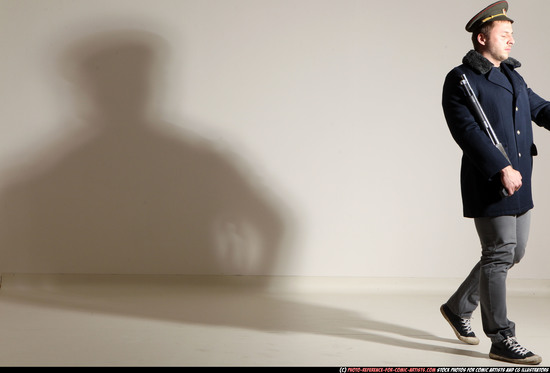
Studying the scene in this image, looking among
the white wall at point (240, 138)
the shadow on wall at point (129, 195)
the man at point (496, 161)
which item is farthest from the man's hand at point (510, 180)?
the shadow on wall at point (129, 195)

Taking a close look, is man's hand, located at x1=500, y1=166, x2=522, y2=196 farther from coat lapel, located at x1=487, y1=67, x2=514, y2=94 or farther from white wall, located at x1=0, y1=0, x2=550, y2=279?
white wall, located at x1=0, y1=0, x2=550, y2=279

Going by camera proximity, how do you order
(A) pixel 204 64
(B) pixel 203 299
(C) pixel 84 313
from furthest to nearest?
(A) pixel 204 64 < (B) pixel 203 299 < (C) pixel 84 313

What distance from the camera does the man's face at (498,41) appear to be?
2.53 m

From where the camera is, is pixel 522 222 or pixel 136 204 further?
pixel 136 204

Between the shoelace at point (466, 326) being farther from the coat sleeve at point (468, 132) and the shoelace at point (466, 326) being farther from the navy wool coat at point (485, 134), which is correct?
the coat sleeve at point (468, 132)

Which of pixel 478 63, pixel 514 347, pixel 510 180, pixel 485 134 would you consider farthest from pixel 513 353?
pixel 478 63

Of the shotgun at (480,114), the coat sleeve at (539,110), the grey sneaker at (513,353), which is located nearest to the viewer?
the grey sneaker at (513,353)

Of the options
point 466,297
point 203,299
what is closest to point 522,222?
point 466,297

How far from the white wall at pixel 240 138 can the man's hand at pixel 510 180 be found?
1598 mm

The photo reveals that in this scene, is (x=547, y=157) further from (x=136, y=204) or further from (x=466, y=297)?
(x=136, y=204)

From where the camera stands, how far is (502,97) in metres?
2.52

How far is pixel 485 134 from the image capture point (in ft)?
8.12

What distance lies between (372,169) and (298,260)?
67 cm

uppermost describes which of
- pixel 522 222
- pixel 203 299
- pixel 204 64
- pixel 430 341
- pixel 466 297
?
pixel 204 64
